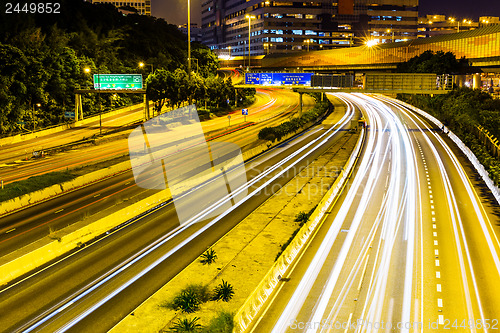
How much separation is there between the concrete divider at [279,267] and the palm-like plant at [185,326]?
1.20m

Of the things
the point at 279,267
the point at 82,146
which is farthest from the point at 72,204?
the point at 82,146

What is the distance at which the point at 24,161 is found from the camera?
47.0 meters

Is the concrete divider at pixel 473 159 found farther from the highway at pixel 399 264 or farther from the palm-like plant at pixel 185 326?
the palm-like plant at pixel 185 326

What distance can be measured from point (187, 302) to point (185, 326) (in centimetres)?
162

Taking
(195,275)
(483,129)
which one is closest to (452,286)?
(195,275)

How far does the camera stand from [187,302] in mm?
15875

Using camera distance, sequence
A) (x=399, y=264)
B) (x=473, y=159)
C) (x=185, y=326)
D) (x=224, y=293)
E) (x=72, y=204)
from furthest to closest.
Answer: (x=473, y=159) → (x=72, y=204) → (x=399, y=264) → (x=224, y=293) → (x=185, y=326)

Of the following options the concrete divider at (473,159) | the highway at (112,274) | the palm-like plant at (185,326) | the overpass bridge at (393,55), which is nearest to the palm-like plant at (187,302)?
the palm-like plant at (185,326)

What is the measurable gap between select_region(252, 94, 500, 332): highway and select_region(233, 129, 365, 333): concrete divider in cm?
35

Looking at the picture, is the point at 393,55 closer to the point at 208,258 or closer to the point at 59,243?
the point at 208,258

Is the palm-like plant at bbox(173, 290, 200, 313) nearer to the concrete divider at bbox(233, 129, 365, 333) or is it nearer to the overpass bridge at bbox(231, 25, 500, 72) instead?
the concrete divider at bbox(233, 129, 365, 333)

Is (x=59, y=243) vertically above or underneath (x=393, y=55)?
underneath

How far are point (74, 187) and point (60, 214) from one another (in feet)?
22.5

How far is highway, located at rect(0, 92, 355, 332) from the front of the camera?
16500 mm
